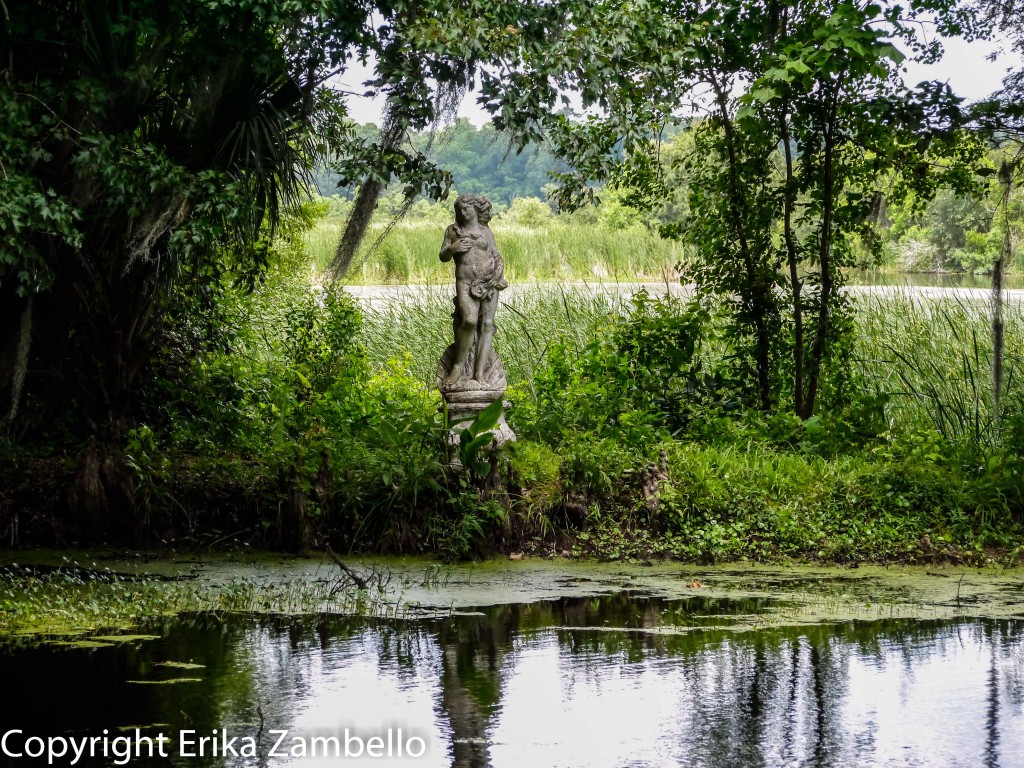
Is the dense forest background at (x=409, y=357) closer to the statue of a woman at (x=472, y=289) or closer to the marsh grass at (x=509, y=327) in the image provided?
the statue of a woman at (x=472, y=289)

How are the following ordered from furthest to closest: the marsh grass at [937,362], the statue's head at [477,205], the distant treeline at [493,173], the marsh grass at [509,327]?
the distant treeline at [493,173], the marsh grass at [509,327], the marsh grass at [937,362], the statue's head at [477,205]

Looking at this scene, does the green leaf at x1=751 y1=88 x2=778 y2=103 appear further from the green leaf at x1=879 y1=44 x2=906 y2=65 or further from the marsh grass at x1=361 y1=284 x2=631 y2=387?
the marsh grass at x1=361 y1=284 x2=631 y2=387

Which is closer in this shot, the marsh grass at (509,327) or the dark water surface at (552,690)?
the dark water surface at (552,690)

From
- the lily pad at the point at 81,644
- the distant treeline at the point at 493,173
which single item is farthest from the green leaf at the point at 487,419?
the distant treeline at the point at 493,173

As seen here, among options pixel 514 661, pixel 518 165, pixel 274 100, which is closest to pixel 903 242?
pixel 518 165

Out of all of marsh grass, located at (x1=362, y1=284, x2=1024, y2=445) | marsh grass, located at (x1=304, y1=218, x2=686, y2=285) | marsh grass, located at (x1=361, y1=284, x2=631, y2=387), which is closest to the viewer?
marsh grass, located at (x1=362, y1=284, x2=1024, y2=445)

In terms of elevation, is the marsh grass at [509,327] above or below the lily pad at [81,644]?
above

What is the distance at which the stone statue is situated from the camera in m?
9.85

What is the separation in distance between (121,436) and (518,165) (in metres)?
45.2

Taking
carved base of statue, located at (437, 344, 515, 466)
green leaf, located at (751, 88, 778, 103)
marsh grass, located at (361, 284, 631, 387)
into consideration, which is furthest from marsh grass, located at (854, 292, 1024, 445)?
carved base of statue, located at (437, 344, 515, 466)

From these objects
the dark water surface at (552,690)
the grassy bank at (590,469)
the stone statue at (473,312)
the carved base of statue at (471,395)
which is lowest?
the dark water surface at (552,690)

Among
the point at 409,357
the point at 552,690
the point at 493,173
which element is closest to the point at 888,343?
the point at 409,357

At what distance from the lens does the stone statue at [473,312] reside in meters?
9.85

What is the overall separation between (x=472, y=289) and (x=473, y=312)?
180 mm
